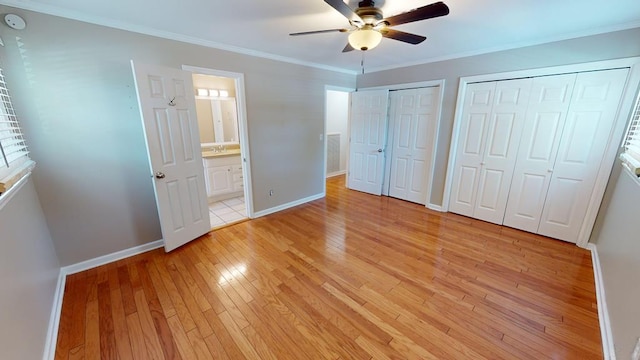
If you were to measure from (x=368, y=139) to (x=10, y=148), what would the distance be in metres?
4.34

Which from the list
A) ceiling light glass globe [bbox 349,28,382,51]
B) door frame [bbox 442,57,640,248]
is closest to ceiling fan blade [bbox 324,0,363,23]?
ceiling light glass globe [bbox 349,28,382,51]

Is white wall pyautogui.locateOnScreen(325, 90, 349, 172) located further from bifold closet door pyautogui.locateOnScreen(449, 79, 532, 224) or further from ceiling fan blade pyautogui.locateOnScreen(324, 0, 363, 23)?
ceiling fan blade pyautogui.locateOnScreen(324, 0, 363, 23)

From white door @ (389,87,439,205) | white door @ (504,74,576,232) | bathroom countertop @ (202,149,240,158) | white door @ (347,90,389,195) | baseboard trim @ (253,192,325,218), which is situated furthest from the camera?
white door @ (347,90,389,195)

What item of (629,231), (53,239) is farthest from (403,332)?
(53,239)

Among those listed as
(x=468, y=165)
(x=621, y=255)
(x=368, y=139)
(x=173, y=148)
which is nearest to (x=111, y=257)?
(x=173, y=148)

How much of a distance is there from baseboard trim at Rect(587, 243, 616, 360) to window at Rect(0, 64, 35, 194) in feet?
11.7

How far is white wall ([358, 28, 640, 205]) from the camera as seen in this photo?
2.35 meters

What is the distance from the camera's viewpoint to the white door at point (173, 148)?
7.45 feet

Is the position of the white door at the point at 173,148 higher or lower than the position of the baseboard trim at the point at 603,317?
higher

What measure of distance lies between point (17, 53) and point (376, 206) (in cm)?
430

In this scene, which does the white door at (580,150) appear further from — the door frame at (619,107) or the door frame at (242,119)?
the door frame at (242,119)

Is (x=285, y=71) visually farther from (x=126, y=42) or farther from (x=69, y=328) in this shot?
(x=69, y=328)

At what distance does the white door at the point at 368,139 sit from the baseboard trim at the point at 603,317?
9.43 ft

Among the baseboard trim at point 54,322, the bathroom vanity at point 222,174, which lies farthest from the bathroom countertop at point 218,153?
the baseboard trim at point 54,322
